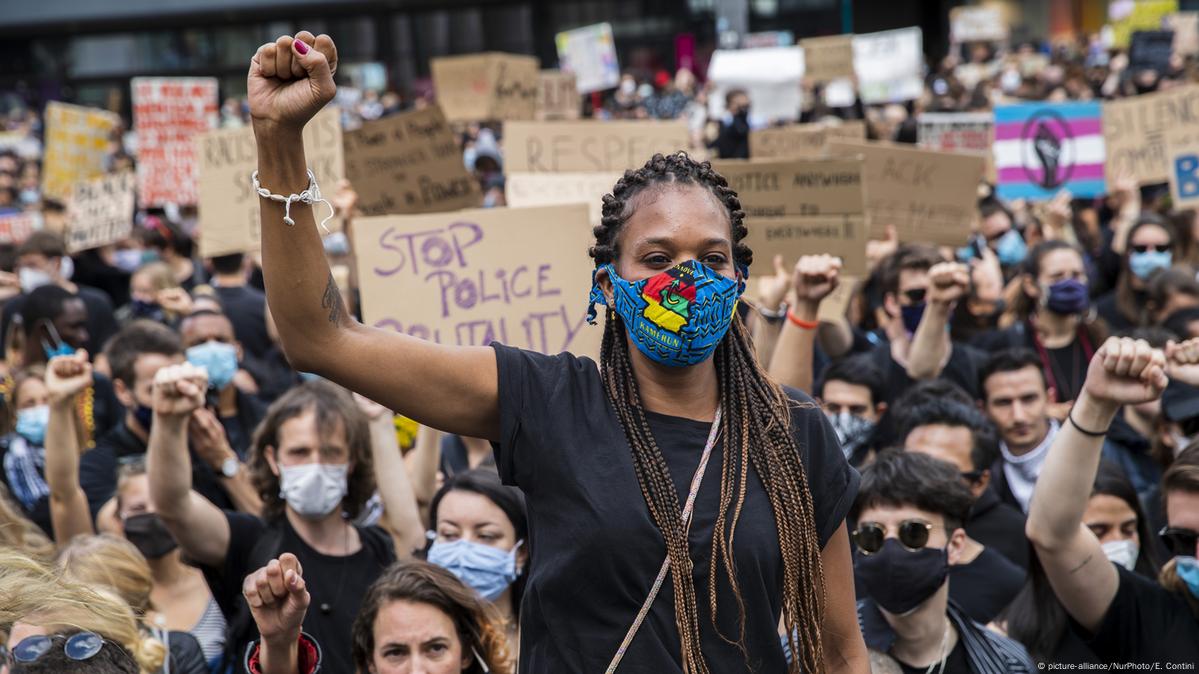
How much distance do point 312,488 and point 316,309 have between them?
208 centimetres

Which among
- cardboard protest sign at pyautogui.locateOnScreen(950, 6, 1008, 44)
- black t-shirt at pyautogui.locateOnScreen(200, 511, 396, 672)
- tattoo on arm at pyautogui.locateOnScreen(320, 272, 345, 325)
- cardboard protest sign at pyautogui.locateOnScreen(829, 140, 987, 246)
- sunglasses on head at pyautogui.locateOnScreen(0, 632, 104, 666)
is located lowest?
black t-shirt at pyautogui.locateOnScreen(200, 511, 396, 672)

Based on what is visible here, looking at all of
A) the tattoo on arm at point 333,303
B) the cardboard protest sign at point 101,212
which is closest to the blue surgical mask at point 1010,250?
the cardboard protest sign at point 101,212

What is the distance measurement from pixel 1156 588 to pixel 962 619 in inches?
18.9

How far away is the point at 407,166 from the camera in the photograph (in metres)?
6.88

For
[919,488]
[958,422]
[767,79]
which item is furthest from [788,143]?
[919,488]

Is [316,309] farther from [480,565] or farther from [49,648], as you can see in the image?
[480,565]

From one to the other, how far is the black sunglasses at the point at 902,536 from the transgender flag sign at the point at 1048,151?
548 centimetres

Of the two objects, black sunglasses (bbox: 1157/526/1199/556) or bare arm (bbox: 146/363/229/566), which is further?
bare arm (bbox: 146/363/229/566)

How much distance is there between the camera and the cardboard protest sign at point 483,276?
4.45 m

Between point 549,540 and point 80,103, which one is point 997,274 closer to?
point 549,540

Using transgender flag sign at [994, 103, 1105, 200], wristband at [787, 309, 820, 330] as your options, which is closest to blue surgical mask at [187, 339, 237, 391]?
wristband at [787, 309, 820, 330]

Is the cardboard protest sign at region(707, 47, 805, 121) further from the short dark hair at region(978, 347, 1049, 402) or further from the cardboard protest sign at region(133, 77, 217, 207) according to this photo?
the short dark hair at region(978, 347, 1049, 402)

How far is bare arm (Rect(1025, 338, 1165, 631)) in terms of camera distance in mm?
2865

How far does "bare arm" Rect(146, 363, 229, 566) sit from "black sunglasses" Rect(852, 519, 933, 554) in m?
1.72
